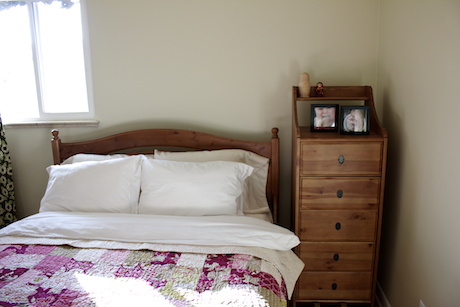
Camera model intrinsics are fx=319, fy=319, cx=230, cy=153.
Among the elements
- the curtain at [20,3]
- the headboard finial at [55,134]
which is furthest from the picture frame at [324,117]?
the curtain at [20,3]

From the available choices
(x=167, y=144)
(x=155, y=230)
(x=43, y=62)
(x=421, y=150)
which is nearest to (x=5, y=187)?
(x=43, y=62)

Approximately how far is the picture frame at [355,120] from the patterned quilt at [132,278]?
0.97 meters

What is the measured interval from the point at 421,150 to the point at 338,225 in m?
0.61

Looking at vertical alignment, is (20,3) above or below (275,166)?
above

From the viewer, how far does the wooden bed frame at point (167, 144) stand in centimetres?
222

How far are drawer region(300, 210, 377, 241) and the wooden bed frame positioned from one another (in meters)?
0.32

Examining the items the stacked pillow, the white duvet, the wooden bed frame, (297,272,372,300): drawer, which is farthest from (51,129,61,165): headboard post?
(297,272,372,300): drawer

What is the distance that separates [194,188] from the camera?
6.16ft

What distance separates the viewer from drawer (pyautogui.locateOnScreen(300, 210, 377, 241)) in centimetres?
187

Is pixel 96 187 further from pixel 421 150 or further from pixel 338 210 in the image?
pixel 421 150

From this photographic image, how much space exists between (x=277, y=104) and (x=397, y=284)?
1.37 metres

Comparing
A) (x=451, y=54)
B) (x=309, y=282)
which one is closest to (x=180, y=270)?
(x=309, y=282)

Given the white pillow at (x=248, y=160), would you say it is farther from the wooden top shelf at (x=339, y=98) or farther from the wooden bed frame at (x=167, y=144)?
the wooden top shelf at (x=339, y=98)

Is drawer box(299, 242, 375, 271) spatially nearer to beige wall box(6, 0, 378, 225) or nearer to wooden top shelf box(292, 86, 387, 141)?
beige wall box(6, 0, 378, 225)
